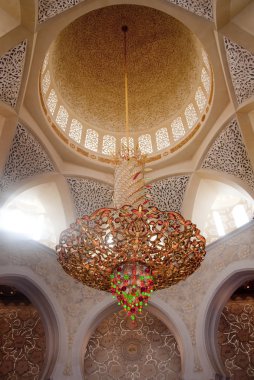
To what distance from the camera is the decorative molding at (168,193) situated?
28.7ft

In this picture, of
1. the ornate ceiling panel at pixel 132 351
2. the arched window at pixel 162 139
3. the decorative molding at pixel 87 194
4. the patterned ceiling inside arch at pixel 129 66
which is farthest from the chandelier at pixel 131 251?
the patterned ceiling inside arch at pixel 129 66

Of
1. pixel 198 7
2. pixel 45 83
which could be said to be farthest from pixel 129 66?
pixel 198 7

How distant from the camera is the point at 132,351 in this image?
8.41 meters

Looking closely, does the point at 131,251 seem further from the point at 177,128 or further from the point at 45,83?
the point at 177,128

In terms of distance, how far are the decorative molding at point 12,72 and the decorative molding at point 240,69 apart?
11.5 feet

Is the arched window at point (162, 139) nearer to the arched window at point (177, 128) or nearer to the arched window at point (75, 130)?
the arched window at point (177, 128)

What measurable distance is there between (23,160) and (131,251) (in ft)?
13.3

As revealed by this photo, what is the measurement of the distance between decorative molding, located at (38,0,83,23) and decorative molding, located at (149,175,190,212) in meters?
4.47

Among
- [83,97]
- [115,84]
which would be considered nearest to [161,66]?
[115,84]

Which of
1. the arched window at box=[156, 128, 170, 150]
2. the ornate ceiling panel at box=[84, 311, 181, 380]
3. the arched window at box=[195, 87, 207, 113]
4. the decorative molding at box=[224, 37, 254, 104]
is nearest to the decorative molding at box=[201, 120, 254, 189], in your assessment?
the decorative molding at box=[224, 37, 254, 104]

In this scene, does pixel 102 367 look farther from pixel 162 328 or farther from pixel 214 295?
pixel 214 295

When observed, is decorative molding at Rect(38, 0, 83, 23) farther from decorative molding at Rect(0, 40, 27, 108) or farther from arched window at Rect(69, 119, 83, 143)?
arched window at Rect(69, 119, 83, 143)

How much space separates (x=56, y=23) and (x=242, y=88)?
3.52m

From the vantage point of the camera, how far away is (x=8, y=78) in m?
6.17
